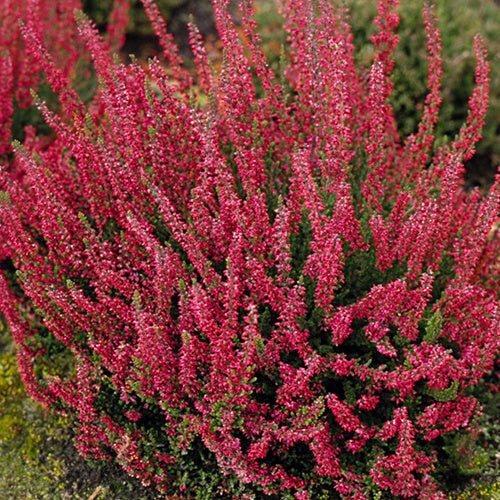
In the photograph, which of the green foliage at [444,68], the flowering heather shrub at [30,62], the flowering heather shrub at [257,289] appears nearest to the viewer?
the flowering heather shrub at [257,289]

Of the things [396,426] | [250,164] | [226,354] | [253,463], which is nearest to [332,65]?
[250,164]

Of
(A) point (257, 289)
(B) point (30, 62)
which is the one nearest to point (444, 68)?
(B) point (30, 62)

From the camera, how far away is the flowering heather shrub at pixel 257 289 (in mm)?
2490

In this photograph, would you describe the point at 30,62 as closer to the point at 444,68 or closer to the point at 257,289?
the point at 257,289

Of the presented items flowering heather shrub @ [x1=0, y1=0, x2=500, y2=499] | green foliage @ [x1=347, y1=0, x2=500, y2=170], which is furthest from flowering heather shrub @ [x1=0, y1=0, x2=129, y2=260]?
green foliage @ [x1=347, y1=0, x2=500, y2=170]

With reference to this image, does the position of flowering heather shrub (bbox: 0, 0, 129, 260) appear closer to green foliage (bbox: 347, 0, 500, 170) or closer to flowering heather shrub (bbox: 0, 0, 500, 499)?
flowering heather shrub (bbox: 0, 0, 500, 499)

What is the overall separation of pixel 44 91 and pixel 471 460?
11.5 feet

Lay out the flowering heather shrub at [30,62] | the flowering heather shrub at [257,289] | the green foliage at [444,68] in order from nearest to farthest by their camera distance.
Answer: the flowering heather shrub at [257,289] < the flowering heather shrub at [30,62] < the green foliage at [444,68]

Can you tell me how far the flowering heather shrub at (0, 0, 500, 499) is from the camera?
2.49 m

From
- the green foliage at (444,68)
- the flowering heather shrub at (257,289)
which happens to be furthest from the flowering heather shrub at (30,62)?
the green foliage at (444,68)

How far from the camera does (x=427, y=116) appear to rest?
310 cm

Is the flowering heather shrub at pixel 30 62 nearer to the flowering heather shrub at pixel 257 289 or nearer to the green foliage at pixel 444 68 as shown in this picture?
the flowering heather shrub at pixel 257 289

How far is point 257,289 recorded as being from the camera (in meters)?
2.56

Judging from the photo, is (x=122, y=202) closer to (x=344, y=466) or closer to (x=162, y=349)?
(x=162, y=349)
